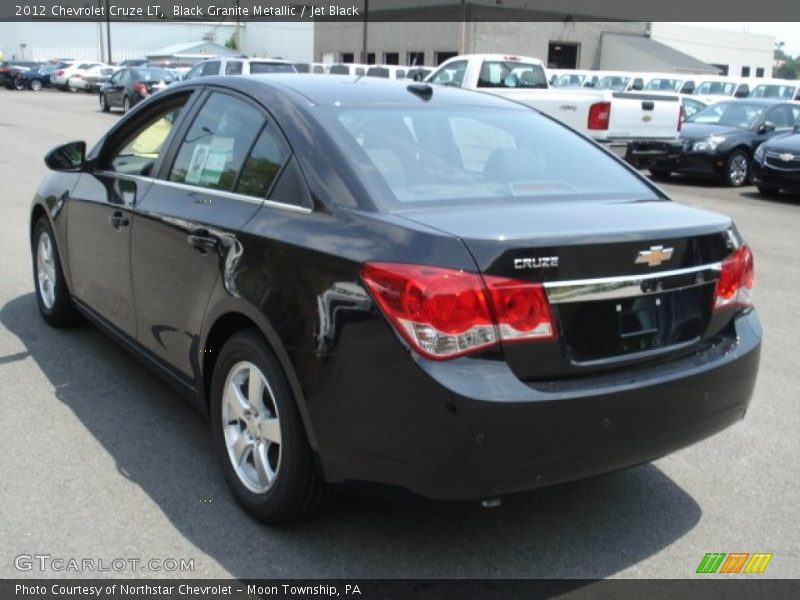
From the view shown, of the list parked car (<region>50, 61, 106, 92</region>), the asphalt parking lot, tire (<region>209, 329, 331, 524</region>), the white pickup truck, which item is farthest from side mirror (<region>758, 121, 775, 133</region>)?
parked car (<region>50, 61, 106, 92</region>)

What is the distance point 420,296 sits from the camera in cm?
275

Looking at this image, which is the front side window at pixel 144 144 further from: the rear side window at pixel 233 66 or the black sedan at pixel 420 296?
the rear side window at pixel 233 66

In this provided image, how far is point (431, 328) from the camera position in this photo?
108 inches

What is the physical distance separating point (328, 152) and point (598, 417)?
4.59 ft

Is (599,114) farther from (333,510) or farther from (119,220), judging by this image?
(333,510)

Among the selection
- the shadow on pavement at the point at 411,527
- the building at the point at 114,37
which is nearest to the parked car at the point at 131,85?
the shadow on pavement at the point at 411,527

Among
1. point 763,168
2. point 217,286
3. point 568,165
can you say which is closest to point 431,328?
point 217,286

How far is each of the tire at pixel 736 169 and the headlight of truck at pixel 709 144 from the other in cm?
33

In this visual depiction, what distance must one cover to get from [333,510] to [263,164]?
1.44 meters

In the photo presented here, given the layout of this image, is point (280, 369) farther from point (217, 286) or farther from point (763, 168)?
point (763, 168)

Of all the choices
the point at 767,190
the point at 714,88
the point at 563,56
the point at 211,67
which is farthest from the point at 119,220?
the point at 563,56

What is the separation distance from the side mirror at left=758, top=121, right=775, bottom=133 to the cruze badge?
1473 cm

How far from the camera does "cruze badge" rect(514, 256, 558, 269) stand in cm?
280

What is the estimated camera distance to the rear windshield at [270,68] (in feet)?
66.1
